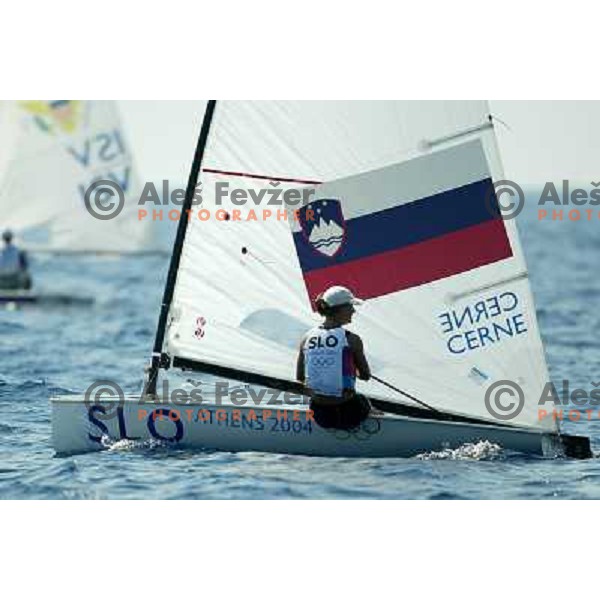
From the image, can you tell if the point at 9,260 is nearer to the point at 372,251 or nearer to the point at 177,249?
the point at 177,249

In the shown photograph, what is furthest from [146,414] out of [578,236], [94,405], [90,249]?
[578,236]

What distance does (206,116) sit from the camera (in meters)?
9.38

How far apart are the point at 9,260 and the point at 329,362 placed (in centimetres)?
1051

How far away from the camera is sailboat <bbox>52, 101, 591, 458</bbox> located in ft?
30.2

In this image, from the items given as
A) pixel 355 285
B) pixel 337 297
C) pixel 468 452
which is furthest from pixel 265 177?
pixel 468 452

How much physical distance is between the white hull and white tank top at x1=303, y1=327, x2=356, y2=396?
1.23ft

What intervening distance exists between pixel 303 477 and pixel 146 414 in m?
1.26

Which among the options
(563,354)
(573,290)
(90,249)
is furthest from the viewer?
(573,290)

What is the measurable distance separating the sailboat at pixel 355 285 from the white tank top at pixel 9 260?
9.17 metres

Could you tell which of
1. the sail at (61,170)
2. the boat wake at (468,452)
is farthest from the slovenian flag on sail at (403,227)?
the sail at (61,170)

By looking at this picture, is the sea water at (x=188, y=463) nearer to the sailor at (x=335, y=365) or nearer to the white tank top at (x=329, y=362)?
the sailor at (x=335, y=365)

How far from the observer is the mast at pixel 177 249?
30.8 ft

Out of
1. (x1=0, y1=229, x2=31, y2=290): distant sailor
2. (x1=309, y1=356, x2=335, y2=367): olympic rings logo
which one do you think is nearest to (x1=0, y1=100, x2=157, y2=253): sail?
(x1=0, y1=229, x2=31, y2=290): distant sailor

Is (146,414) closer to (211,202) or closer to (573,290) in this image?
(211,202)
